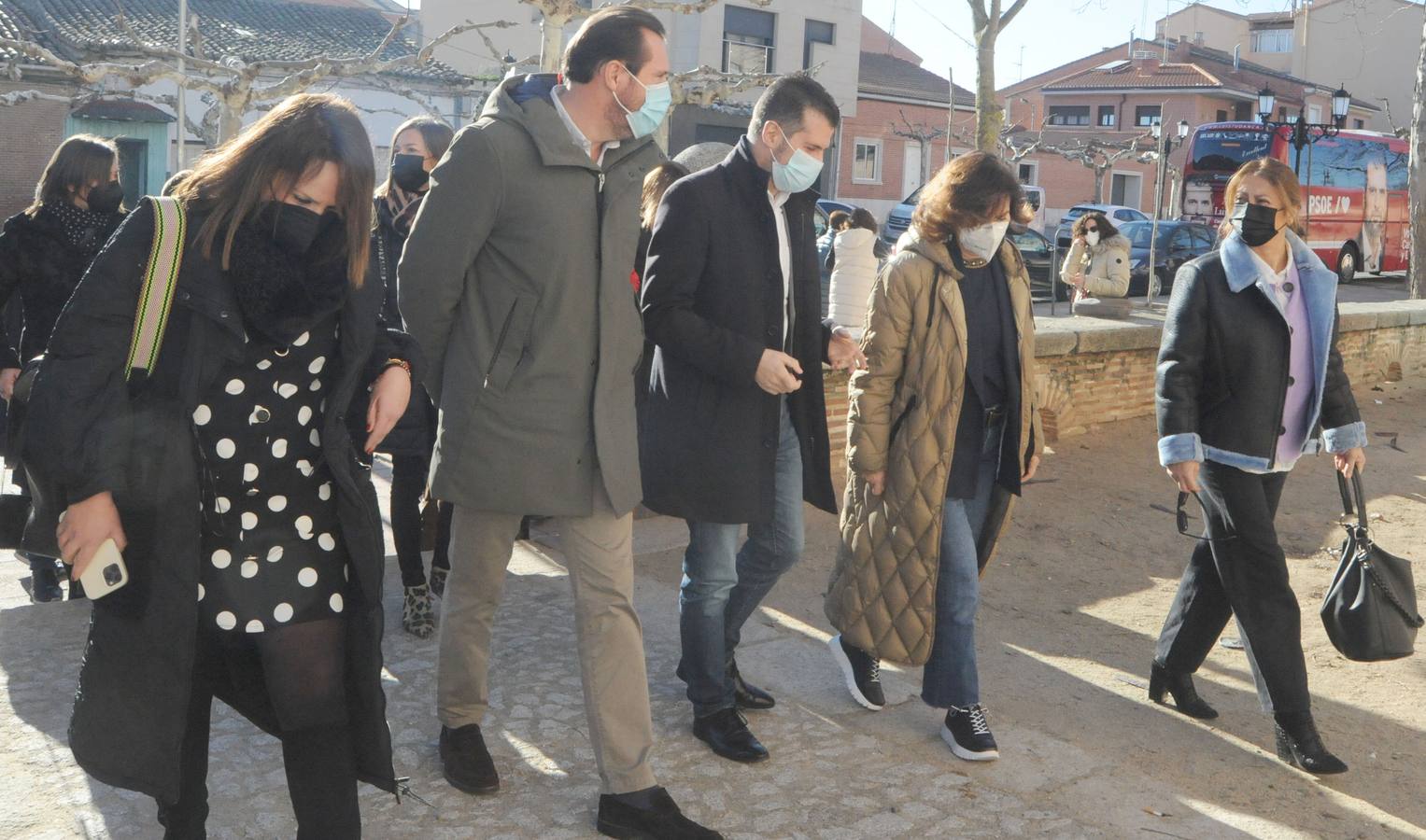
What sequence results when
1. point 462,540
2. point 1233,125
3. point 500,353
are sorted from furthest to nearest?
point 1233,125 < point 462,540 < point 500,353

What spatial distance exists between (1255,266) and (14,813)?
3802 millimetres

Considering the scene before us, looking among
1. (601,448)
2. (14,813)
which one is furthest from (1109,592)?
(14,813)

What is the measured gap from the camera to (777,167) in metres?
4.14

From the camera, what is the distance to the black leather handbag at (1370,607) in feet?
14.5

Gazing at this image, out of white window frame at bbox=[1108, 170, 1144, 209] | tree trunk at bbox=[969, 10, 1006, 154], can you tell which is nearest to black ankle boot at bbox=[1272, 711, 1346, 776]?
tree trunk at bbox=[969, 10, 1006, 154]

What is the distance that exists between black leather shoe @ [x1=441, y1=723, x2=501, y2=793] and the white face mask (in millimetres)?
2008

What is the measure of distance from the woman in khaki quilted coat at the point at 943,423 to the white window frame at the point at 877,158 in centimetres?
4119

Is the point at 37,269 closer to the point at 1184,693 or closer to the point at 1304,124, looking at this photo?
the point at 1184,693

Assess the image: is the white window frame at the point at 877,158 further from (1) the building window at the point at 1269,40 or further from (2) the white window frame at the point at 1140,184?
(1) the building window at the point at 1269,40

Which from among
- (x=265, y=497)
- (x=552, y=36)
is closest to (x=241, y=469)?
(x=265, y=497)

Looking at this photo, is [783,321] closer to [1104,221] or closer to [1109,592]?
[1109,592]

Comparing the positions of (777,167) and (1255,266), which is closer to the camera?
(777,167)

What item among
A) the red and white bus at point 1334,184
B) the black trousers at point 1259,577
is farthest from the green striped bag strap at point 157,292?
the red and white bus at point 1334,184

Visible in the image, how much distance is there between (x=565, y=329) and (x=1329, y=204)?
1247 inches
